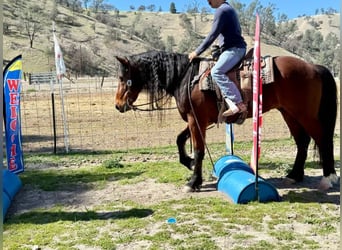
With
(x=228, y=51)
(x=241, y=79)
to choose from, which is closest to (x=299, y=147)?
(x=241, y=79)

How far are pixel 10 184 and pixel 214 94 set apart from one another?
319cm

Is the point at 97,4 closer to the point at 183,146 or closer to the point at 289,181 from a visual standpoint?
the point at 183,146

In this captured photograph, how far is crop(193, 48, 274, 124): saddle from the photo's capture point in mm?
5668

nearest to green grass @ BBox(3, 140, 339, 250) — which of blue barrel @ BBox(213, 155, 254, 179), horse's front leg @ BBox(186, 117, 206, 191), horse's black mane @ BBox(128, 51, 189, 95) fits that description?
horse's front leg @ BBox(186, 117, 206, 191)

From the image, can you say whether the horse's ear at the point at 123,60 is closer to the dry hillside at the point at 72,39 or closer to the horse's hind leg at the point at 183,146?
the horse's hind leg at the point at 183,146

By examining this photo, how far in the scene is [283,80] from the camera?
5688mm

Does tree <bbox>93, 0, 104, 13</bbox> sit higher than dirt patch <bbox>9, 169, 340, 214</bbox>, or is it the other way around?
tree <bbox>93, 0, 104, 13</bbox>

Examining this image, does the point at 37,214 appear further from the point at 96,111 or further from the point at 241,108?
the point at 96,111

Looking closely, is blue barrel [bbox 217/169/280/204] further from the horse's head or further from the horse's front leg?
the horse's head

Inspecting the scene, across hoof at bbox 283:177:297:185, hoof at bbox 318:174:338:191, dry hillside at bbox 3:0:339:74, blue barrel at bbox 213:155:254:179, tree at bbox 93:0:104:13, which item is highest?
tree at bbox 93:0:104:13

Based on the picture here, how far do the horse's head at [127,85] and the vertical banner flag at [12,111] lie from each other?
6.24 feet

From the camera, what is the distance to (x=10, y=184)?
19.6ft

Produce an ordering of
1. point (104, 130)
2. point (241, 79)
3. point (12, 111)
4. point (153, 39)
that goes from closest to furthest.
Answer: point (241, 79) → point (12, 111) → point (104, 130) → point (153, 39)

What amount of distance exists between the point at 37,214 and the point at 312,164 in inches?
188
